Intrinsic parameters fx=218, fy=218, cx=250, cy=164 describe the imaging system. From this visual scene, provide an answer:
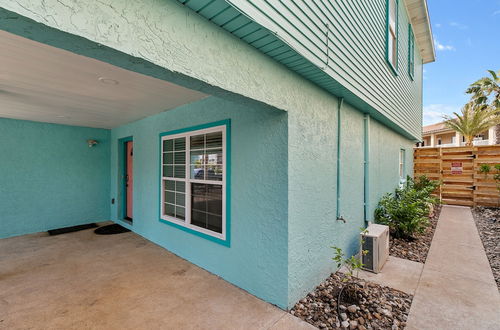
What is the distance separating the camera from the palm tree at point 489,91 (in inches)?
381

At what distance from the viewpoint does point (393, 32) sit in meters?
4.98

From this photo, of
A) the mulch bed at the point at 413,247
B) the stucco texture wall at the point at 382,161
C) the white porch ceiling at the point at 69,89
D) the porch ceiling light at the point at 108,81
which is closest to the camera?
the white porch ceiling at the point at 69,89

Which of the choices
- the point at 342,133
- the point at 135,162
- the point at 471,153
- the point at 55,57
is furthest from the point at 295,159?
the point at 471,153

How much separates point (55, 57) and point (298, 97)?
93.7 inches

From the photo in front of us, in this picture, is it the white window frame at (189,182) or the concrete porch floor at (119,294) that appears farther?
the white window frame at (189,182)

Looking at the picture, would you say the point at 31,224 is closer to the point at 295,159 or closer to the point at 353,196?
the point at 295,159

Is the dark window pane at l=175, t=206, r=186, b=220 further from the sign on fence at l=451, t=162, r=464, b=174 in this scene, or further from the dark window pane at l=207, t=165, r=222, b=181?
the sign on fence at l=451, t=162, r=464, b=174

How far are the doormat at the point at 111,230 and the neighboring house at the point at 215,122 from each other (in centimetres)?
18

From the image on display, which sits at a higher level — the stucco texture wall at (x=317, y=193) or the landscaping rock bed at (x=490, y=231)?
the stucco texture wall at (x=317, y=193)

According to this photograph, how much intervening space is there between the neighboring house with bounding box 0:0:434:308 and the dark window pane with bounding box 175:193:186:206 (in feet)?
0.08

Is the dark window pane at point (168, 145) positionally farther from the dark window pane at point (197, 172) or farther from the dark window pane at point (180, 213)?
the dark window pane at point (180, 213)

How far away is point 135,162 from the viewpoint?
4.83 meters

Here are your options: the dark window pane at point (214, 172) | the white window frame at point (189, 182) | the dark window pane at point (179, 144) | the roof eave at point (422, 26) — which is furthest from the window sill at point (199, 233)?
the roof eave at point (422, 26)

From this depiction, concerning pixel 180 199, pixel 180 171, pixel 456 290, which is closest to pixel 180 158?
pixel 180 171
